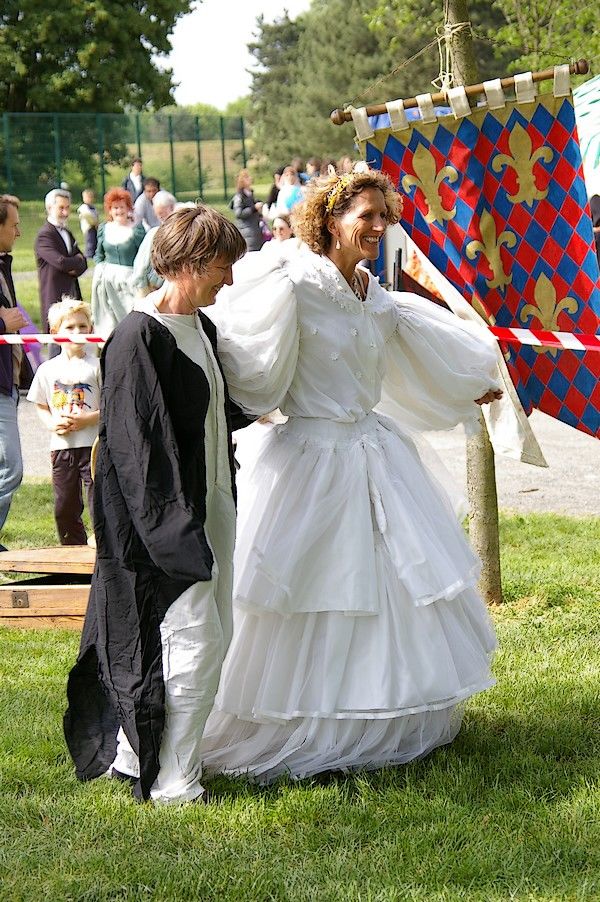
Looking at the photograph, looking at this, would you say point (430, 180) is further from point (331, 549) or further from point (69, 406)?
point (69, 406)

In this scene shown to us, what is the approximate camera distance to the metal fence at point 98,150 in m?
24.6

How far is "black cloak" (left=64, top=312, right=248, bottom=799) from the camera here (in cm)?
376

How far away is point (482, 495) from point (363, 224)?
226 centimetres

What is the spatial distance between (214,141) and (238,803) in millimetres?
25091

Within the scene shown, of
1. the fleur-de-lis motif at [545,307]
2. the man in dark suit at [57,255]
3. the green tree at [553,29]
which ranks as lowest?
the man in dark suit at [57,255]

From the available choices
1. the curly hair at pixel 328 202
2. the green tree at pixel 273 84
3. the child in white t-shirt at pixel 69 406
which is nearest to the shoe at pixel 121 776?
the curly hair at pixel 328 202

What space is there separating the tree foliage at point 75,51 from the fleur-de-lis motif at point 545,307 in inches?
1208

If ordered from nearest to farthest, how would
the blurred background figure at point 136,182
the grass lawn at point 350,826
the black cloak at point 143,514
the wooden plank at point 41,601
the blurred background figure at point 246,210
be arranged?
the grass lawn at point 350,826
the black cloak at point 143,514
the wooden plank at point 41,601
the blurred background figure at point 246,210
the blurred background figure at point 136,182

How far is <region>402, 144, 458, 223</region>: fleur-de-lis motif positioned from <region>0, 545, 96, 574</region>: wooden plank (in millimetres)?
2356

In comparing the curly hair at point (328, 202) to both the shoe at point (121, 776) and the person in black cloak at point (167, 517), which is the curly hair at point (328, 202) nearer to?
the person in black cloak at point (167, 517)

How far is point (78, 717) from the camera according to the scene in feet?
13.8

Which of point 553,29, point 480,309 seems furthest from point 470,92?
point 553,29

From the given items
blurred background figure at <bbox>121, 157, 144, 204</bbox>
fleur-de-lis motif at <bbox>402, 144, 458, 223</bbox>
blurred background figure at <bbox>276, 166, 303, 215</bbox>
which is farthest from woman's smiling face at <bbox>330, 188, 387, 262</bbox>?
blurred background figure at <bbox>121, 157, 144, 204</bbox>

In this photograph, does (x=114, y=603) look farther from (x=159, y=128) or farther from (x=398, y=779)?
(x=159, y=128)
